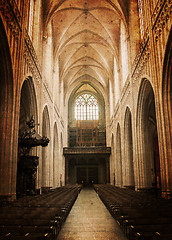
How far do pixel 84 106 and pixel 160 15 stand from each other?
27.0 meters

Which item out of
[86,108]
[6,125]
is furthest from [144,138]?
[86,108]

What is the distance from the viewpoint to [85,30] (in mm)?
22750

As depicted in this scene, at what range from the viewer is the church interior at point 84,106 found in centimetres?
830

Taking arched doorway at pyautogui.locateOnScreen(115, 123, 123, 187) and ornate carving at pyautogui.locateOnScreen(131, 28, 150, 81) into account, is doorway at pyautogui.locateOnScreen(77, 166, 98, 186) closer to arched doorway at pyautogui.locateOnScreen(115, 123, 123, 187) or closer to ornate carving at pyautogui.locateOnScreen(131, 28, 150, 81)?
arched doorway at pyautogui.locateOnScreen(115, 123, 123, 187)

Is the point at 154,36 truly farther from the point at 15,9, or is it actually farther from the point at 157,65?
the point at 15,9

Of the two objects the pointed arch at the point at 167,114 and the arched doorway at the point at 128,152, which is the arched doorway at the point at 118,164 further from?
the pointed arch at the point at 167,114

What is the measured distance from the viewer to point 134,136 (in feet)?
51.9

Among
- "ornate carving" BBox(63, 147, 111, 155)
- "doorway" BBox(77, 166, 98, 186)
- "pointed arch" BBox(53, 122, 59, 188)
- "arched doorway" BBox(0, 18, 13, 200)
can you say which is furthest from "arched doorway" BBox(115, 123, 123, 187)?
"arched doorway" BBox(0, 18, 13, 200)

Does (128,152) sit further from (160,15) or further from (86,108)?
(86,108)

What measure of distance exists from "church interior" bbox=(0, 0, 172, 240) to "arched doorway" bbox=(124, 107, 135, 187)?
0.08 m

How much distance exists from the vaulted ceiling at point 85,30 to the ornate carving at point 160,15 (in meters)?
7.37

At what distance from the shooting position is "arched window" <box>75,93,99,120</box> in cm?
3647

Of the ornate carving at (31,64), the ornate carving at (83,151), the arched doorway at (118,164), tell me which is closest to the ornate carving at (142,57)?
the ornate carving at (31,64)

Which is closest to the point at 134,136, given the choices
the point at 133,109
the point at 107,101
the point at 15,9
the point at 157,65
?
the point at 133,109
